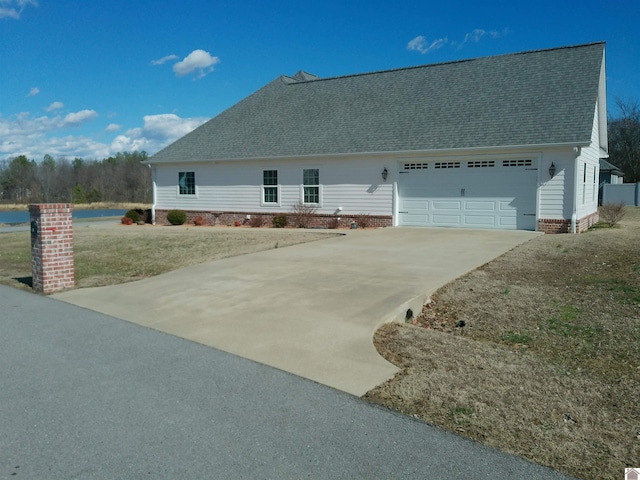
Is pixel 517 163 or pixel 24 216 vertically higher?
pixel 517 163

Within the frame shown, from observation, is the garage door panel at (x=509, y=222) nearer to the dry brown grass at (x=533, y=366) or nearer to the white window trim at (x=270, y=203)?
the dry brown grass at (x=533, y=366)

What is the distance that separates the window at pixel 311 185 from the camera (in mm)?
21391

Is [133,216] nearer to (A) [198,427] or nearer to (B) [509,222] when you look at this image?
(B) [509,222]

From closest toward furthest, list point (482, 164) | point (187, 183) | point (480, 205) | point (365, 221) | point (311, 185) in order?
1. point (482, 164)
2. point (480, 205)
3. point (365, 221)
4. point (311, 185)
5. point (187, 183)

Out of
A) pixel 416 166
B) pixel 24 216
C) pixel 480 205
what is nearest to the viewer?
pixel 480 205

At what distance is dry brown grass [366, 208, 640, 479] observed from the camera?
3664mm

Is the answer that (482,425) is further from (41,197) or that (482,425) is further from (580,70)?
(41,197)

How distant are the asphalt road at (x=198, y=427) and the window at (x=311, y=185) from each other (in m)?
16.1

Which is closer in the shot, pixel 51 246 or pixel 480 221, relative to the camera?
pixel 51 246

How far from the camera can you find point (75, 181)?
78.2 metres

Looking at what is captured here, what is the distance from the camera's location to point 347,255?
12180 mm

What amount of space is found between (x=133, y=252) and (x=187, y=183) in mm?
11722

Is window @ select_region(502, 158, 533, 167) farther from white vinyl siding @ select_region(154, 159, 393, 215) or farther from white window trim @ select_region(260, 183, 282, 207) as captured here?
white window trim @ select_region(260, 183, 282, 207)

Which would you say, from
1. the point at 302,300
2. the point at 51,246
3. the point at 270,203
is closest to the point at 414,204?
the point at 270,203
